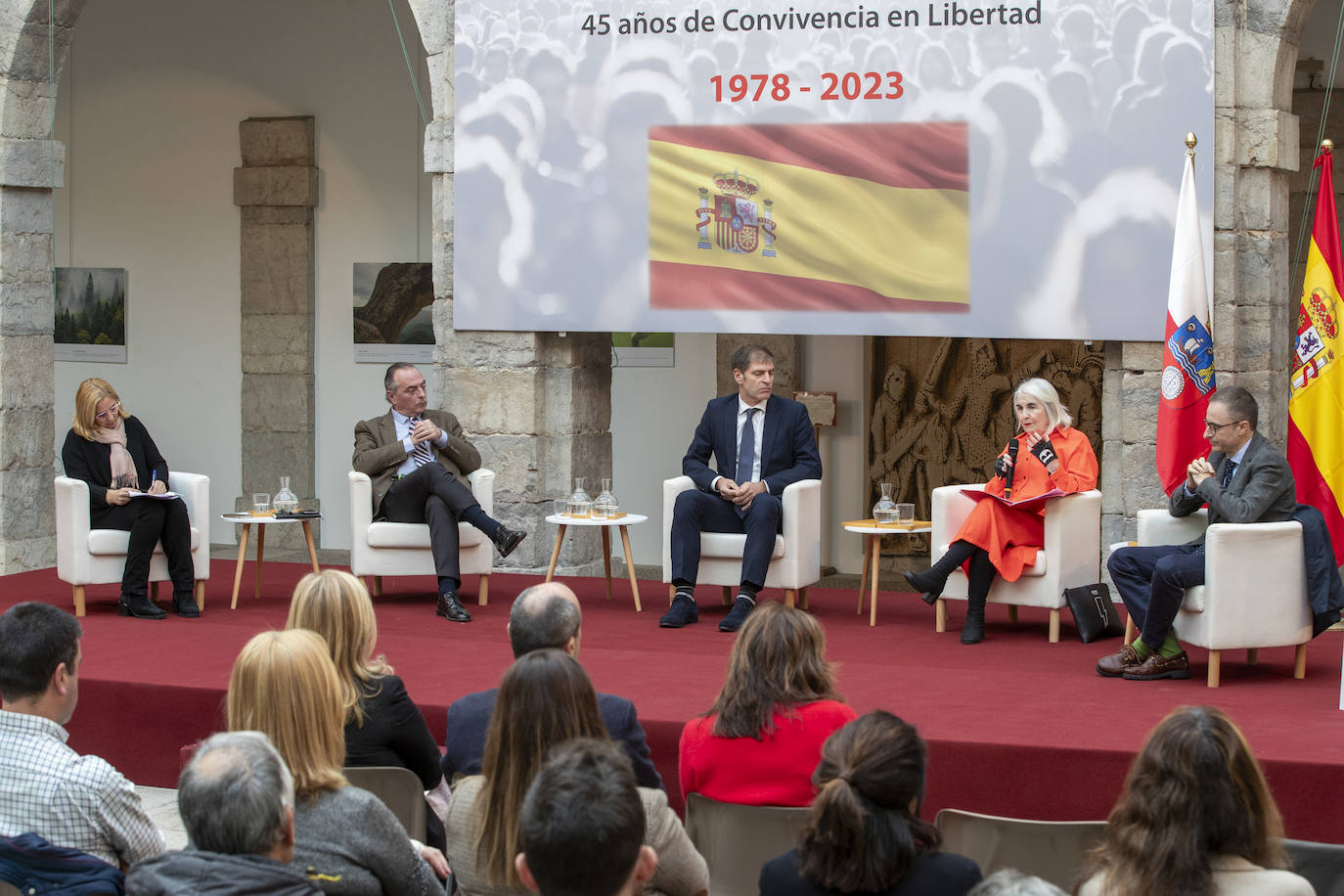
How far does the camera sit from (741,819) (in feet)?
10.5

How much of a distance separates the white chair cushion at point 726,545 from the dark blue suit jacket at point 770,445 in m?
0.25

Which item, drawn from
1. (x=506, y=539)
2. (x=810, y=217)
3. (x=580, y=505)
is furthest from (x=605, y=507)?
(x=810, y=217)

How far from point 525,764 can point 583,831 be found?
2.12 feet

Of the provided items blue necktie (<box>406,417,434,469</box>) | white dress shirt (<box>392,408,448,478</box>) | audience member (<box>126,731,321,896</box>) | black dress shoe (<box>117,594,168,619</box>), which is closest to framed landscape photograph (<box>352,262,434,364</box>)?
white dress shirt (<box>392,408,448,478</box>)

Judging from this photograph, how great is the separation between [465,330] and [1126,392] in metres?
3.54

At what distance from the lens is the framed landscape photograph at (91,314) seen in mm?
11773

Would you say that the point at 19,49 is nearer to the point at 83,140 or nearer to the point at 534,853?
the point at 83,140

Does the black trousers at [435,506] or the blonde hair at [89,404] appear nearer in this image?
the blonde hair at [89,404]

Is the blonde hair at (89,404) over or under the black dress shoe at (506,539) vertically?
over

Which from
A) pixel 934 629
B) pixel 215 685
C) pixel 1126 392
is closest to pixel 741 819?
pixel 215 685

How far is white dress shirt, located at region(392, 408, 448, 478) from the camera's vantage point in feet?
24.2

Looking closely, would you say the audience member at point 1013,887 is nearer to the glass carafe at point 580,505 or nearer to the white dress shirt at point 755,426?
the white dress shirt at point 755,426

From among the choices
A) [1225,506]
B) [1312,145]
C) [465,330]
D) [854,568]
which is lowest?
[854,568]

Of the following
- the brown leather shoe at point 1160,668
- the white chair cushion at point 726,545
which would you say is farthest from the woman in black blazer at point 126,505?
the brown leather shoe at point 1160,668
